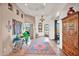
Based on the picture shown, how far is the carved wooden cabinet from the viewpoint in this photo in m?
3.07

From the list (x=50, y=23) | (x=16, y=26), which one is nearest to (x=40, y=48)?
(x=50, y=23)

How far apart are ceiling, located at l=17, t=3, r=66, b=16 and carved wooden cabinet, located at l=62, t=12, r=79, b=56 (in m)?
0.26

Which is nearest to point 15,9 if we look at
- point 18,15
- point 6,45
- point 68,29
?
point 18,15

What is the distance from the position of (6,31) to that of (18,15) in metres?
0.39

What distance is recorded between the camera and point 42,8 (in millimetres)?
3223

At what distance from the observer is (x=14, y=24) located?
318 centimetres

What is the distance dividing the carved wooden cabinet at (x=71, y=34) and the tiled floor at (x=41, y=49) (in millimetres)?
170

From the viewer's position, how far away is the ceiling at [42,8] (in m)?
3.18

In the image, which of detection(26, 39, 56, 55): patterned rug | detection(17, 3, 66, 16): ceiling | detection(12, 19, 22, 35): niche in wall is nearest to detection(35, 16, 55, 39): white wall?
detection(17, 3, 66, 16): ceiling

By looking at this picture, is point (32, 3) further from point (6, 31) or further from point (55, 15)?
point (6, 31)

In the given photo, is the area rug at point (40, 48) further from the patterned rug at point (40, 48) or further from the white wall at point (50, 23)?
the white wall at point (50, 23)

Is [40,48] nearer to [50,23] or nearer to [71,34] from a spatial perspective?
[50,23]

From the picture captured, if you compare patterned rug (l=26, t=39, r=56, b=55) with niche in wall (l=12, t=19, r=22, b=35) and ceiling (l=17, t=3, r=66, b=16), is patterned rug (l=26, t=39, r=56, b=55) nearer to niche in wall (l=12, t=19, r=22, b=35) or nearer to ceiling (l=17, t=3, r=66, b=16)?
niche in wall (l=12, t=19, r=22, b=35)

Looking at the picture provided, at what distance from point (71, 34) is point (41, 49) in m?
0.66
